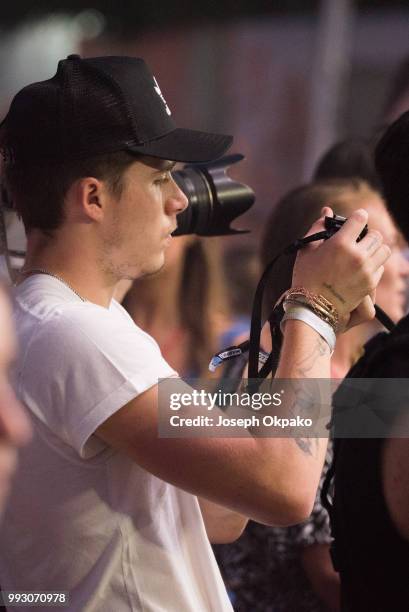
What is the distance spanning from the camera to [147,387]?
102 centimetres

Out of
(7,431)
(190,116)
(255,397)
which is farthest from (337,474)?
(190,116)

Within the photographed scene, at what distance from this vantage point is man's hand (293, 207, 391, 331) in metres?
1.09

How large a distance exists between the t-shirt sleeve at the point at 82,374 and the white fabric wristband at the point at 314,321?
171 mm

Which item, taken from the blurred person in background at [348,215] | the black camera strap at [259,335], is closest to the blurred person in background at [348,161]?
the blurred person in background at [348,215]

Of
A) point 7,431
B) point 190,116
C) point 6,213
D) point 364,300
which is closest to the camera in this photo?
point 7,431

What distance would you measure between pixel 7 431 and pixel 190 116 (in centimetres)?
563

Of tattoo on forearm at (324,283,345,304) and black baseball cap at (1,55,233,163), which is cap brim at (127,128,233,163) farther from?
tattoo on forearm at (324,283,345,304)

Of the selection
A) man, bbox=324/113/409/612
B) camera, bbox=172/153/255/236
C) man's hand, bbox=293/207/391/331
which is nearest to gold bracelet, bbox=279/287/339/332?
man's hand, bbox=293/207/391/331

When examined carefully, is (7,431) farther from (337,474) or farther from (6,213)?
(6,213)

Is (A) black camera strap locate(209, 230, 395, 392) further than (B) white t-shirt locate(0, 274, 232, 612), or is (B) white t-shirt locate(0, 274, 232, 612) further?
(A) black camera strap locate(209, 230, 395, 392)

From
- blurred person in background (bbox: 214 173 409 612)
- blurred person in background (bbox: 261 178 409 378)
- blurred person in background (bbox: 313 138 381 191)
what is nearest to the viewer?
blurred person in background (bbox: 214 173 409 612)

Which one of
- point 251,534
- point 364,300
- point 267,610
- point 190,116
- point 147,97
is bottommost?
point 190,116

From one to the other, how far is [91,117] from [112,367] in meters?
0.34

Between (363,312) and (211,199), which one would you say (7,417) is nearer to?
(363,312)
